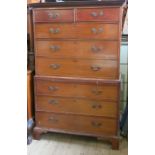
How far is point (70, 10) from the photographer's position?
213 centimetres

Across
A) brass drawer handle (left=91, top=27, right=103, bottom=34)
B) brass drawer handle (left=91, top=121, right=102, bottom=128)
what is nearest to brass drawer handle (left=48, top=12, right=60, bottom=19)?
brass drawer handle (left=91, top=27, right=103, bottom=34)

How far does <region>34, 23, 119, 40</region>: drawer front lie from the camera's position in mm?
2076

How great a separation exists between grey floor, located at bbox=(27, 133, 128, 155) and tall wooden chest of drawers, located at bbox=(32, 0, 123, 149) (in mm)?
118

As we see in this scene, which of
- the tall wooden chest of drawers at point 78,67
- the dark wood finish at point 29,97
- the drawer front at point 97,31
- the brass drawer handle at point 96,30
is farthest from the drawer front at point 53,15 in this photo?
the dark wood finish at point 29,97

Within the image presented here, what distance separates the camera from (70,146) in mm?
2299

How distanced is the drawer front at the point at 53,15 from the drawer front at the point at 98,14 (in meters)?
0.09

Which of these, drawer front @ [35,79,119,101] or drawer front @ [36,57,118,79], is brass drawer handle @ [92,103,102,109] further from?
drawer front @ [36,57,118,79]

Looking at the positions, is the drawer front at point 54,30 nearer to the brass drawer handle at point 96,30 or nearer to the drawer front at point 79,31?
the drawer front at point 79,31

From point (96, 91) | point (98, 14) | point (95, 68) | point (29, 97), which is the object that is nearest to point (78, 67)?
point (95, 68)

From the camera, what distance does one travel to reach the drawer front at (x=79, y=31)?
2076 mm
